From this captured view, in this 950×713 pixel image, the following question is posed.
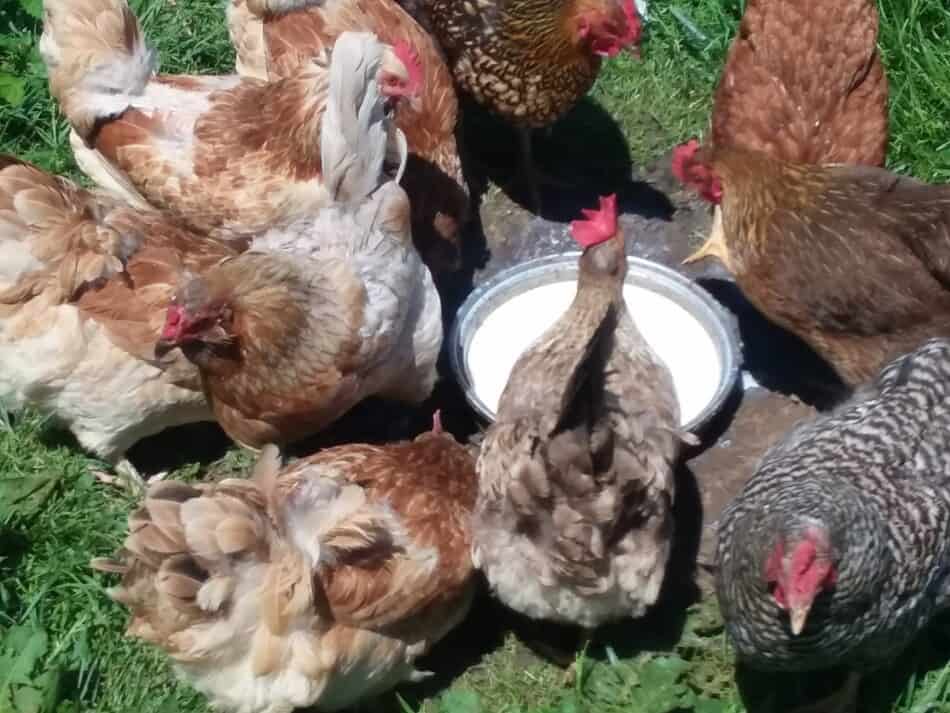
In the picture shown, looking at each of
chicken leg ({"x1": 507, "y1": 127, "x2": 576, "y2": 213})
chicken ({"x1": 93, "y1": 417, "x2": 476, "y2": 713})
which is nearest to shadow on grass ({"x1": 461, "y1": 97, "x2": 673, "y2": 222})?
chicken leg ({"x1": 507, "y1": 127, "x2": 576, "y2": 213})

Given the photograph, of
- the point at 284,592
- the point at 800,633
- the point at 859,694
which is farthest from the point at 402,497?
the point at 859,694

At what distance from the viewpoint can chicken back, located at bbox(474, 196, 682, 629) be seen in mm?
2734

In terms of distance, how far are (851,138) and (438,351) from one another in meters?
1.41

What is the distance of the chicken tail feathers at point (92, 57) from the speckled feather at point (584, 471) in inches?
60.0

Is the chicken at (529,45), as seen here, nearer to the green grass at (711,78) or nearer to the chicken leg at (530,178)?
the chicken leg at (530,178)

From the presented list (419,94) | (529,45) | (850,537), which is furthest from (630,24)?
(850,537)

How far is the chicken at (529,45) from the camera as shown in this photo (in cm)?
384

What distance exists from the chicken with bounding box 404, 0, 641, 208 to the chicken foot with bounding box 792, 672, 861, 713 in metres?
2.02

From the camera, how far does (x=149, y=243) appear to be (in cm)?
343

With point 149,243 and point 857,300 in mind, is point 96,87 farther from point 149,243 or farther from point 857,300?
point 857,300

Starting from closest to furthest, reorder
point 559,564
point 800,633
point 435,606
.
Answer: point 800,633, point 559,564, point 435,606

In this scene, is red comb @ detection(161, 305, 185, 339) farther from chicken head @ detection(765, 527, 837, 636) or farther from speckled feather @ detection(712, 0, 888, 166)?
speckled feather @ detection(712, 0, 888, 166)

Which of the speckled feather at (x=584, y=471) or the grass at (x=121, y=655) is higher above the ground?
the speckled feather at (x=584, y=471)

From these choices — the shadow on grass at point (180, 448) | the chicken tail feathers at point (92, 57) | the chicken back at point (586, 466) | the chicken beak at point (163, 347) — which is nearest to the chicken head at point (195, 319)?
the chicken beak at point (163, 347)
